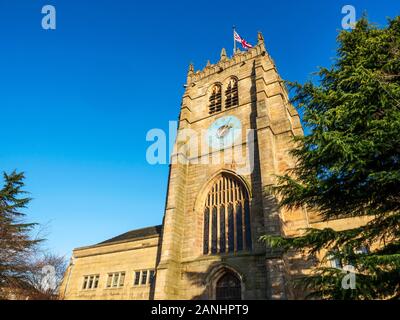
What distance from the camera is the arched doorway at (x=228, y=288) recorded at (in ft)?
50.7

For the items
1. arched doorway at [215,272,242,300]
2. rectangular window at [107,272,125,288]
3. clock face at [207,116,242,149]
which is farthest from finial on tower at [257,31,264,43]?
rectangular window at [107,272,125,288]

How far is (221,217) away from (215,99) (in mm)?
12029

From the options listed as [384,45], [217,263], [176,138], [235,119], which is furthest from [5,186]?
[384,45]

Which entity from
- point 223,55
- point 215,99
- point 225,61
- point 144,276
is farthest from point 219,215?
point 223,55

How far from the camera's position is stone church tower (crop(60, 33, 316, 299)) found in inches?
612

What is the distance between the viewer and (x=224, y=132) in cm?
2209

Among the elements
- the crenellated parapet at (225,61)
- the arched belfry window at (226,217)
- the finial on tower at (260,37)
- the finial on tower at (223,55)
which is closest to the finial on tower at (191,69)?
the crenellated parapet at (225,61)

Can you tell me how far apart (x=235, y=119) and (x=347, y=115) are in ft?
48.9

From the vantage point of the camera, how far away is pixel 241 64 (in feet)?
85.7

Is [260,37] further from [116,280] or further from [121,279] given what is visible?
[116,280]

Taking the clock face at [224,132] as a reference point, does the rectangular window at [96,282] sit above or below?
below

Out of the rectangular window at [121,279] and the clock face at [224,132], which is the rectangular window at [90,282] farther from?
the clock face at [224,132]

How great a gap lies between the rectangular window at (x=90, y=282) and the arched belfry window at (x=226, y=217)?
9.96m
